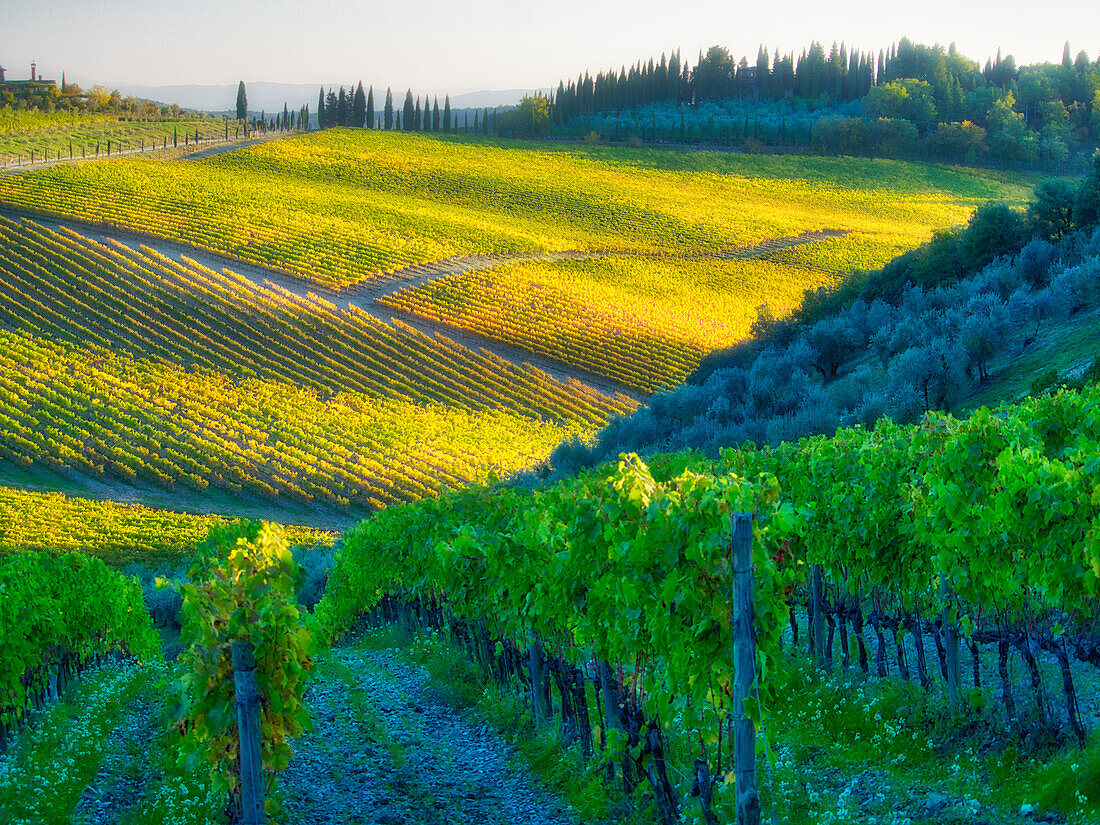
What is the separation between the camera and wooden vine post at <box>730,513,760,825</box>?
591 cm

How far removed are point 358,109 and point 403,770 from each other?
145104mm

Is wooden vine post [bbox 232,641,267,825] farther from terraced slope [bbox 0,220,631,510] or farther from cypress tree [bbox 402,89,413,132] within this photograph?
cypress tree [bbox 402,89,413,132]

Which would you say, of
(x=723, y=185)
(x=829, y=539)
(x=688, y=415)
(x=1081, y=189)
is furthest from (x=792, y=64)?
(x=829, y=539)

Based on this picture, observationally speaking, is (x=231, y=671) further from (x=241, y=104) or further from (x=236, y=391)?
(x=241, y=104)

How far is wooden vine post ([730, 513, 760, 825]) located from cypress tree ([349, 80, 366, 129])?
5788 inches

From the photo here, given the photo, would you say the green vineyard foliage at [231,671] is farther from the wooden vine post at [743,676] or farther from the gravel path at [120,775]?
the wooden vine post at [743,676]

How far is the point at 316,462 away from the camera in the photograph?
136ft

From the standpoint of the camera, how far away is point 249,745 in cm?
703

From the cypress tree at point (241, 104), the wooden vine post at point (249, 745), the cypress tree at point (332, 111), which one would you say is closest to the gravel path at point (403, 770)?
the wooden vine post at point (249, 745)

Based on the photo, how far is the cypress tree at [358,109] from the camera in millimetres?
142375

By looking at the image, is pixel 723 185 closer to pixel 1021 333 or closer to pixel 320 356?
pixel 320 356

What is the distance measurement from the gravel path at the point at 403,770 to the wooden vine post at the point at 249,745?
6.67ft

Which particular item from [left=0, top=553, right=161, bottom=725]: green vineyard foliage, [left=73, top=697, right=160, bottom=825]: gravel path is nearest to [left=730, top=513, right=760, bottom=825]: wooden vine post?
[left=73, top=697, right=160, bottom=825]: gravel path

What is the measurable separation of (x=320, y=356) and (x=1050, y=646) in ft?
161
